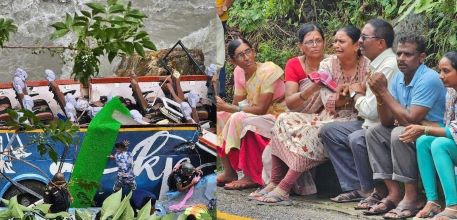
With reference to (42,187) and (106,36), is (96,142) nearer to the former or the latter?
(42,187)

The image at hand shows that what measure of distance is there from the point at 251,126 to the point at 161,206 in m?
1.43

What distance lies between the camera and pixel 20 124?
2.93m

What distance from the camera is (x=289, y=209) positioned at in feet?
20.0

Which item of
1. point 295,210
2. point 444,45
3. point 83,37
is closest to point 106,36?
point 83,37

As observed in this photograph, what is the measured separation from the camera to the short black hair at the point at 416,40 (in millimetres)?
5238

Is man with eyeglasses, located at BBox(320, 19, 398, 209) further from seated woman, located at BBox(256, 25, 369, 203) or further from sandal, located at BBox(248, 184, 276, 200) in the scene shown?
sandal, located at BBox(248, 184, 276, 200)

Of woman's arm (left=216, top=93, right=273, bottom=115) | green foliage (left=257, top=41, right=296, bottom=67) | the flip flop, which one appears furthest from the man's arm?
the flip flop

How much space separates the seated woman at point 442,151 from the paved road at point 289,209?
17.8 inches

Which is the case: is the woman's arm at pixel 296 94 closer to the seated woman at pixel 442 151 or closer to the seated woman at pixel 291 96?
the seated woman at pixel 291 96

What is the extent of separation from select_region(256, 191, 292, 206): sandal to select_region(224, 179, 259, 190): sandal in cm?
11

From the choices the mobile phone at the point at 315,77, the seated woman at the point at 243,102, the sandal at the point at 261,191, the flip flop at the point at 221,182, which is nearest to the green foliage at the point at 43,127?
the mobile phone at the point at 315,77

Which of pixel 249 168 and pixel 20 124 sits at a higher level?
pixel 20 124

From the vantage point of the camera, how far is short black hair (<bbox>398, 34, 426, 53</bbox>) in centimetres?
524

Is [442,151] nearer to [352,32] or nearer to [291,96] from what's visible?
[352,32]
